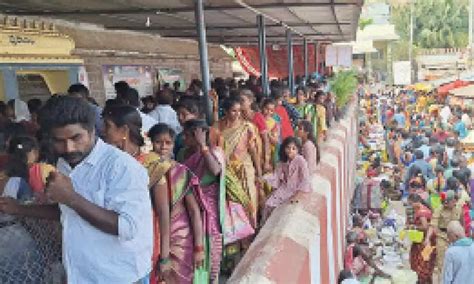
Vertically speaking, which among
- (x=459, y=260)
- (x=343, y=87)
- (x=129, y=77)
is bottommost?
(x=459, y=260)

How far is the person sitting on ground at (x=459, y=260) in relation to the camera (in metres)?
6.19

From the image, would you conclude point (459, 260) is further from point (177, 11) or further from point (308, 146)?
point (177, 11)

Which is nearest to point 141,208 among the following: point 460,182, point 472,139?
point 460,182

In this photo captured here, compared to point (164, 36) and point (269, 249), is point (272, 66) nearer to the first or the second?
point (164, 36)

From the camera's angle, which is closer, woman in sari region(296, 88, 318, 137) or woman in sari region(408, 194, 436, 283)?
woman in sari region(296, 88, 318, 137)

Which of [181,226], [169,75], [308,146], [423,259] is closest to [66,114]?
[181,226]

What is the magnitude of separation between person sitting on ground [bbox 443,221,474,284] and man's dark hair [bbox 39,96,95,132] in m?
5.14

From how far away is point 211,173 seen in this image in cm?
382

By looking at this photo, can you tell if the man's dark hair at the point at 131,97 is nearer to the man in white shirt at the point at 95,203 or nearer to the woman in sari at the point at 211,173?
the woman in sari at the point at 211,173

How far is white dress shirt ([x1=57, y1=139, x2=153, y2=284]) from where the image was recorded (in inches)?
82.7

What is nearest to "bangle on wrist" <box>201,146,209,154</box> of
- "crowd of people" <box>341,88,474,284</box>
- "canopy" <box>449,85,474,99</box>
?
"crowd of people" <box>341,88,474,284</box>

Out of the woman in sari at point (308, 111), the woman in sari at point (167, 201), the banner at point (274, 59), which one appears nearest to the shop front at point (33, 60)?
the woman in sari at point (308, 111)

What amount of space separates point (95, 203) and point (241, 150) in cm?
275

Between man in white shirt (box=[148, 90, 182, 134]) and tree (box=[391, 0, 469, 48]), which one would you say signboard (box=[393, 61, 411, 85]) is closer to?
tree (box=[391, 0, 469, 48])
